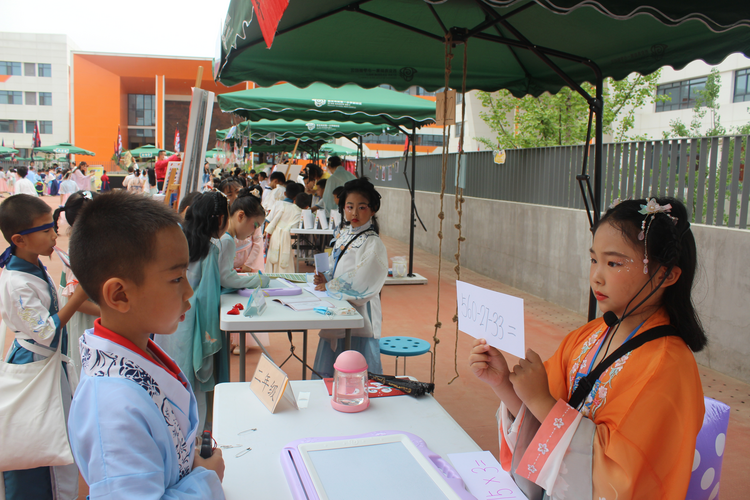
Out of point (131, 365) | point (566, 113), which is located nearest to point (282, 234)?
point (131, 365)

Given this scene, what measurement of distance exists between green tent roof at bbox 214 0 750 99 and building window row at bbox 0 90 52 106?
4638 centimetres

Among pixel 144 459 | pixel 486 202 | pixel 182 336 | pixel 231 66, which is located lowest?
pixel 182 336

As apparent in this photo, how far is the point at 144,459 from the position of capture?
885 millimetres

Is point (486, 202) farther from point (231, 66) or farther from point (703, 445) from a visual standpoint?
point (703, 445)

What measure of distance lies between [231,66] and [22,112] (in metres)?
46.8

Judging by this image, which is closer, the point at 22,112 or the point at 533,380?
the point at 533,380

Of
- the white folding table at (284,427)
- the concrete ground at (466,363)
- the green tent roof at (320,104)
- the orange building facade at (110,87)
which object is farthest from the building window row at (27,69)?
the white folding table at (284,427)

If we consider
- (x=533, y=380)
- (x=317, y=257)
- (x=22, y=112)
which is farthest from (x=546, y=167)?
(x=22, y=112)

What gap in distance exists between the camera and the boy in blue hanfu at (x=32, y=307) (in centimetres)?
211

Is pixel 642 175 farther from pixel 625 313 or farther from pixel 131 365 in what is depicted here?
pixel 131 365

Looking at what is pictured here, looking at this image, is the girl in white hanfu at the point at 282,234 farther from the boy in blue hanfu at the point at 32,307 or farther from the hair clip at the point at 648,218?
the hair clip at the point at 648,218

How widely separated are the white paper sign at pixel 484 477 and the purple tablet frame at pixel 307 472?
0.05 m

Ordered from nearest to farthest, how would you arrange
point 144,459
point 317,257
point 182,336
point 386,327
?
point 144,459
point 182,336
point 317,257
point 386,327

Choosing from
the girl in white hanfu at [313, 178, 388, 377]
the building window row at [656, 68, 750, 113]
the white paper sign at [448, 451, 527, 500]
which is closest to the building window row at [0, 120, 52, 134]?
the building window row at [656, 68, 750, 113]
